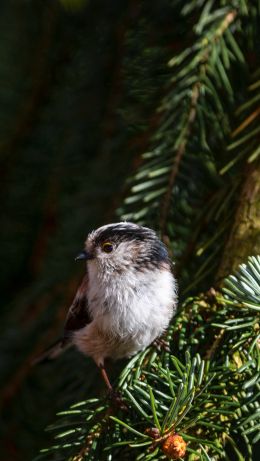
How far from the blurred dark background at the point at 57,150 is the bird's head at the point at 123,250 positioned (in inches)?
3.2

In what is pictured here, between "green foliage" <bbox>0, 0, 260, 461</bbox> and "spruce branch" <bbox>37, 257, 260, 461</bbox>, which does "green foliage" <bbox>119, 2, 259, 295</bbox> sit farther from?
"spruce branch" <bbox>37, 257, 260, 461</bbox>

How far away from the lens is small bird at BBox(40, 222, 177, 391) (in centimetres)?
237

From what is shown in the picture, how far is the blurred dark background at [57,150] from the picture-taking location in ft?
8.11

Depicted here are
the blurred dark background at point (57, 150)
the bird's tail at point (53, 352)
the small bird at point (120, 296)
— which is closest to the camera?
the small bird at point (120, 296)

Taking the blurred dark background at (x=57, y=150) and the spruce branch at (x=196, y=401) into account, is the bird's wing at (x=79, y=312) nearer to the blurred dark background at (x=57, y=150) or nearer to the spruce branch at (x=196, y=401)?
the blurred dark background at (x=57, y=150)

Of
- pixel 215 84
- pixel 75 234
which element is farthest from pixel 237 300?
pixel 75 234

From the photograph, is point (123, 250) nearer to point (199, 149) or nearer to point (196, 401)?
point (199, 149)

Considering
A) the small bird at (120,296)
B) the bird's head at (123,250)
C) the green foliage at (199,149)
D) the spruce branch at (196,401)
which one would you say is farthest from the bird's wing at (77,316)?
the spruce branch at (196,401)

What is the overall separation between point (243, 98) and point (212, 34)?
0.88 ft

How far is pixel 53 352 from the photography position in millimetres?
2613

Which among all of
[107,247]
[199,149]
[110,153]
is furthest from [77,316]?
[199,149]

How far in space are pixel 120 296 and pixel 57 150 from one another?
55cm

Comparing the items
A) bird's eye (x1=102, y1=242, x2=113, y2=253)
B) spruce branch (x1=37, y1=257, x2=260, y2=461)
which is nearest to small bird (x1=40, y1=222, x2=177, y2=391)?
bird's eye (x1=102, y1=242, x2=113, y2=253)

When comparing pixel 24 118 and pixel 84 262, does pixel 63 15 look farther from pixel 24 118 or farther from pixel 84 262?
pixel 84 262
